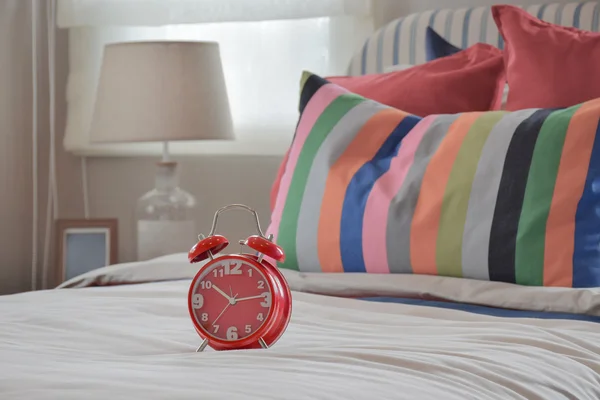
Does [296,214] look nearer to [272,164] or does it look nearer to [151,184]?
[272,164]

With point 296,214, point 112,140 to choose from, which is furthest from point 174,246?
point 296,214

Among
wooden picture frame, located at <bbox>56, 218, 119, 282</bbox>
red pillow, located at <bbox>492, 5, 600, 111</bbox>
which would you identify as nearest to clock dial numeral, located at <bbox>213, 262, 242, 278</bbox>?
red pillow, located at <bbox>492, 5, 600, 111</bbox>

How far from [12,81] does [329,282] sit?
1.88m

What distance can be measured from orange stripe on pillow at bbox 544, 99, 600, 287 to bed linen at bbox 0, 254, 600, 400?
53 millimetres

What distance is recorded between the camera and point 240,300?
105 centimetres

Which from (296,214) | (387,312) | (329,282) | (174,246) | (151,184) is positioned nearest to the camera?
(387,312)

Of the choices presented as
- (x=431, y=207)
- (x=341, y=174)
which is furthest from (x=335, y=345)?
(x=341, y=174)

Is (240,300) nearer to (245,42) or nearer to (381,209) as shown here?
(381,209)

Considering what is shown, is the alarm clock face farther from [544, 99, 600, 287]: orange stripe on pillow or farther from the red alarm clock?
[544, 99, 600, 287]: orange stripe on pillow

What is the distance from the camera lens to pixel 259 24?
2861 millimetres

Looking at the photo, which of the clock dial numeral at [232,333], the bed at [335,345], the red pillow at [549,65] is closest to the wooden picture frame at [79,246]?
the bed at [335,345]

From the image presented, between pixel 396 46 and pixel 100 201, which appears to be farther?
pixel 100 201

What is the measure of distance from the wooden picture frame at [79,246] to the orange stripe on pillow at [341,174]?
4.22 ft

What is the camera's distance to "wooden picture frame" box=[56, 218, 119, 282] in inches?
108
